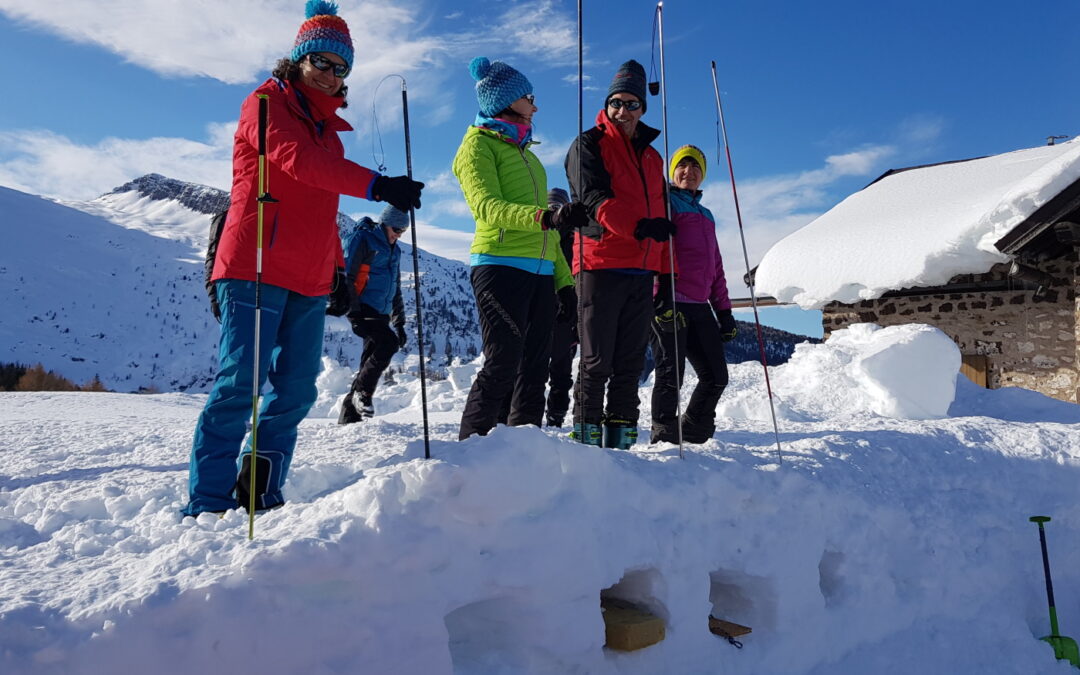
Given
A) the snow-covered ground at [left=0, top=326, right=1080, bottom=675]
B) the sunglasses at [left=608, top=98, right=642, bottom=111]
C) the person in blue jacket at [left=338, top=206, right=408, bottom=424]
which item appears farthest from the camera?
the person in blue jacket at [left=338, top=206, right=408, bottom=424]

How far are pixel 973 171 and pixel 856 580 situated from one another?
13.1 metres

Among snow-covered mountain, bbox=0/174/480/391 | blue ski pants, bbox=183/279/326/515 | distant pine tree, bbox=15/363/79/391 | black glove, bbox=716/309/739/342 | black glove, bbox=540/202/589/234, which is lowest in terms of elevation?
distant pine tree, bbox=15/363/79/391

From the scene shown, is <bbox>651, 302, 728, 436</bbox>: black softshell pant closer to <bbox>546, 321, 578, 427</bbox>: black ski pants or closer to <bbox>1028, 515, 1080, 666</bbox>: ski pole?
<bbox>546, 321, 578, 427</bbox>: black ski pants

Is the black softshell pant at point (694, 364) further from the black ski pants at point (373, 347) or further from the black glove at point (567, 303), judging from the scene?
the black ski pants at point (373, 347)

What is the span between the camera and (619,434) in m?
3.53

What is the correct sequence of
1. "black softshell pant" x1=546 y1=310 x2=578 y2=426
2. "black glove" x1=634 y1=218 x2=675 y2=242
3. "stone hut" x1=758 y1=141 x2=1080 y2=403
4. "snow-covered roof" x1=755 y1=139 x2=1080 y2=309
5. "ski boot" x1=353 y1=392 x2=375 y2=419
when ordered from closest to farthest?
"black glove" x1=634 y1=218 x2=675 y2=242
"black softshell pant" x1=546 y1=310 x2=578 y2=426
"ski boot" x1=353 y1=392 x2=375 y2=419
"stone hut" x1=758 y1=141 x2=1080 y2=403
"snow-covered roof" x1=755 y1=139 x2=1080 y2=309

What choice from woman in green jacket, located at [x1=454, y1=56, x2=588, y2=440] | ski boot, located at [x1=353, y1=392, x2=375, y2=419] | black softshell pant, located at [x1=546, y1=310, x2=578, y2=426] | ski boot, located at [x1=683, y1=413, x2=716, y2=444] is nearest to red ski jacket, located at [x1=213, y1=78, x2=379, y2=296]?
woman in green jacket, located at [x1=454, y1=56, x2=588, y2=440]

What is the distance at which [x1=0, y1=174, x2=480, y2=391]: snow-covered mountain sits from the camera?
9444cm

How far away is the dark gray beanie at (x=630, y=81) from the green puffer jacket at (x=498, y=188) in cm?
60

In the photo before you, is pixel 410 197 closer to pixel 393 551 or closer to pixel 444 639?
pixel 393 551

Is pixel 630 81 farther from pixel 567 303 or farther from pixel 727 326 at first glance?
pixel 727 326

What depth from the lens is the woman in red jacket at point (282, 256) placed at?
240cm

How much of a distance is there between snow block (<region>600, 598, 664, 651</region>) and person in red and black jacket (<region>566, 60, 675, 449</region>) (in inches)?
40.3

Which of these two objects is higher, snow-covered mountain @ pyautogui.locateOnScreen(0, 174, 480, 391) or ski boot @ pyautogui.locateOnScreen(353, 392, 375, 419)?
snow-covered mountain @ pyautogui.locateOnScreen(0, 174, 480, 391)
